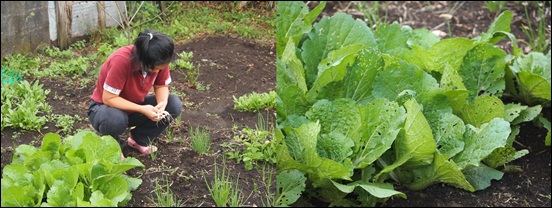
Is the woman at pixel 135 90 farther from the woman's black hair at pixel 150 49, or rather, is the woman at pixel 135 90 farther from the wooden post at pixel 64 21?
the wooden post at pixel 64 21

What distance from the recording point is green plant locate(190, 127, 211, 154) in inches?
80.1

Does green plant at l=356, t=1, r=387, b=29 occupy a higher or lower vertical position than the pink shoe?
lower

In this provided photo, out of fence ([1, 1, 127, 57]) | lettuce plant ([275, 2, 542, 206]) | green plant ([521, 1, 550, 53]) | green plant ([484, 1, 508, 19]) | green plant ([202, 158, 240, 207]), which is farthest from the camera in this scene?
green plant ([484, 1, 508, 19])

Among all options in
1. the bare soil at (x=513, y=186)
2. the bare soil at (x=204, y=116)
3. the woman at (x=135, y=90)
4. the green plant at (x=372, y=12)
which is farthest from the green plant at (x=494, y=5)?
the woman at (x=135, y=90)

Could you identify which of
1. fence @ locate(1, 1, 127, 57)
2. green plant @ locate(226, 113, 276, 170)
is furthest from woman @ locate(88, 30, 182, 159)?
green plant @ locate(226, 113, 276, 170)

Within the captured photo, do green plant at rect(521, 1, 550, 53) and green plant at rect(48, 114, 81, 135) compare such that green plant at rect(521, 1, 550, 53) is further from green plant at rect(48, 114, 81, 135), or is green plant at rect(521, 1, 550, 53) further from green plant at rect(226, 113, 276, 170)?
green plant at rect(48, 114, 81, 135)

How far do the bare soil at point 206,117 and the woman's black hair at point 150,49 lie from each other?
4.9 inches

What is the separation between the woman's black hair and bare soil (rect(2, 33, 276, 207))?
0.12m

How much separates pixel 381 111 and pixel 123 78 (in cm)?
123

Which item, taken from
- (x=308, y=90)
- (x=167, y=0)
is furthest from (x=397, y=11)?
(x=167, y=0)

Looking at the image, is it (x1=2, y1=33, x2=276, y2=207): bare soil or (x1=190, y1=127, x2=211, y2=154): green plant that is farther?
(x1=190, y1=127, x2=211, y2=154): green plant

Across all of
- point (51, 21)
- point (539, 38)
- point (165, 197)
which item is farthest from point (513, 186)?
point (51, 21)

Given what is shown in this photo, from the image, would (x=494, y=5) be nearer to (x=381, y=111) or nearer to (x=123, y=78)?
(x=381, y=111)

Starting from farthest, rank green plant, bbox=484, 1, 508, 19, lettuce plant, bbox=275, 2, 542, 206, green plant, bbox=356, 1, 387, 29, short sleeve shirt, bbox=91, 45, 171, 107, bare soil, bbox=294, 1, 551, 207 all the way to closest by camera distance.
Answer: green plant, bbox=484, 1, 508, 19, green plant, bbox=356, 1, 387, 29, bare soil, bbox=294, 1, 551, 207, lettuce plant, bbox=275, 2, 542, 206, short sleeve shirt, bbox=91, 45, 171, 107
